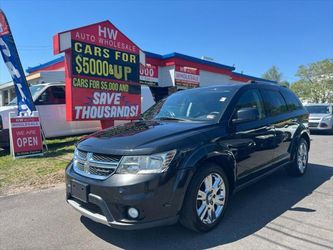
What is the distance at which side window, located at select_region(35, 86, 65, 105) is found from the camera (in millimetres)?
9482

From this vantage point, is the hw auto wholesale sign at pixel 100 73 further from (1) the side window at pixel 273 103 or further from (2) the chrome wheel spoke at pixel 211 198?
(2) the chrome wheel spoke at pixel 211 198

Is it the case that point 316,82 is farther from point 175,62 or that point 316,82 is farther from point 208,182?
point 208,182

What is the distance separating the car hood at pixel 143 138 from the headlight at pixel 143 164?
0.06 metres

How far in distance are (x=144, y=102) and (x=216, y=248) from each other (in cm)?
947

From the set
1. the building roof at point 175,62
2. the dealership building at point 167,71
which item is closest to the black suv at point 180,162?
the dealership building at point 167,71

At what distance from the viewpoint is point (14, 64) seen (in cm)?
830

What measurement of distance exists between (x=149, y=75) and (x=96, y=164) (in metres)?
14.9

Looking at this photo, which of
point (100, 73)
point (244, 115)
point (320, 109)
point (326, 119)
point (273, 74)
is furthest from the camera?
point (273, 74)

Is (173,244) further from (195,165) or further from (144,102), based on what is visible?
(144,102)

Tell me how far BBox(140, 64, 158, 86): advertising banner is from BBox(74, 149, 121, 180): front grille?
13925mm

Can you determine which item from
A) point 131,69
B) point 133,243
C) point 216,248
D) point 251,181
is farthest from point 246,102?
point 131,69

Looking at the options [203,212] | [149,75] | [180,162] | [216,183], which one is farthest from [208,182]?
[149,75]

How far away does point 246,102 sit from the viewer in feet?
14.9

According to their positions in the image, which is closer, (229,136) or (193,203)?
(193,203)
